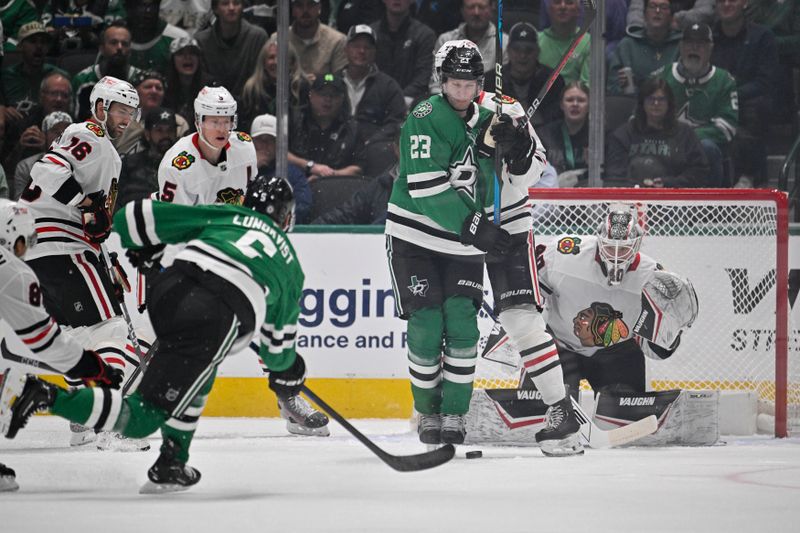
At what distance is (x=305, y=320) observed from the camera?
5.90 meters

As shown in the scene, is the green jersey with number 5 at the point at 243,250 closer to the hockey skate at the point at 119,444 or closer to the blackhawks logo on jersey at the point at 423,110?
the blackhawks logo on jersey at the point at 423,110

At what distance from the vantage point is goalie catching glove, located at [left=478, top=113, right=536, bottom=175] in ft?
14.4

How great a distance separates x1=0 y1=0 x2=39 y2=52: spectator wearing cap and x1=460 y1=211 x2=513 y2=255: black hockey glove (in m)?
3.50

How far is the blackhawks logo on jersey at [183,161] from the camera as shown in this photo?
15.8 ft

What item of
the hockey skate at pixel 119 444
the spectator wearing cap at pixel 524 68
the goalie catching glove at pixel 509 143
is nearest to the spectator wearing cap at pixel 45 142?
the hockey skate at pixel 119 444

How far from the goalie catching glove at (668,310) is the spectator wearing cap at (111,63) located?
119 inches

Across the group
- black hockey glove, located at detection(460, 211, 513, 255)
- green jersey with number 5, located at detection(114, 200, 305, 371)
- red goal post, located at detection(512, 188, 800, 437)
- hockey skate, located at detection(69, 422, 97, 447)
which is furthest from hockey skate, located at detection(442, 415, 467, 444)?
hockey skate, located at detection(69, 422, 97, 447)

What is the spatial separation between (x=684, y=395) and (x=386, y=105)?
224 cm

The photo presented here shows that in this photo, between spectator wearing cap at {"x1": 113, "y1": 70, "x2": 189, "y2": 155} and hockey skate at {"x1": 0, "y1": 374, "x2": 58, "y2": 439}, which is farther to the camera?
spectator wearing cap at {"x1": 113, "y1": 70, "x2": 189, "y2": 155}

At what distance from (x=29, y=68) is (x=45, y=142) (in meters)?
0.59

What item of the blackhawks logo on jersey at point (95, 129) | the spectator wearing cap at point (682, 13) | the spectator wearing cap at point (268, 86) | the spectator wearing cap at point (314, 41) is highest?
the spectator wearing cap at point (682, 13)

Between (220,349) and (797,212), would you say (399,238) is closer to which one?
(220,349)

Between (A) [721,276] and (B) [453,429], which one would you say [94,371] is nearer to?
(B) [453,429]

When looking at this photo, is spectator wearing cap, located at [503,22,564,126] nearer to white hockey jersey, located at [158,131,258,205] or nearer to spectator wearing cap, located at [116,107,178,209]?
spectator wearing cap, located at [116,107,178,209]
